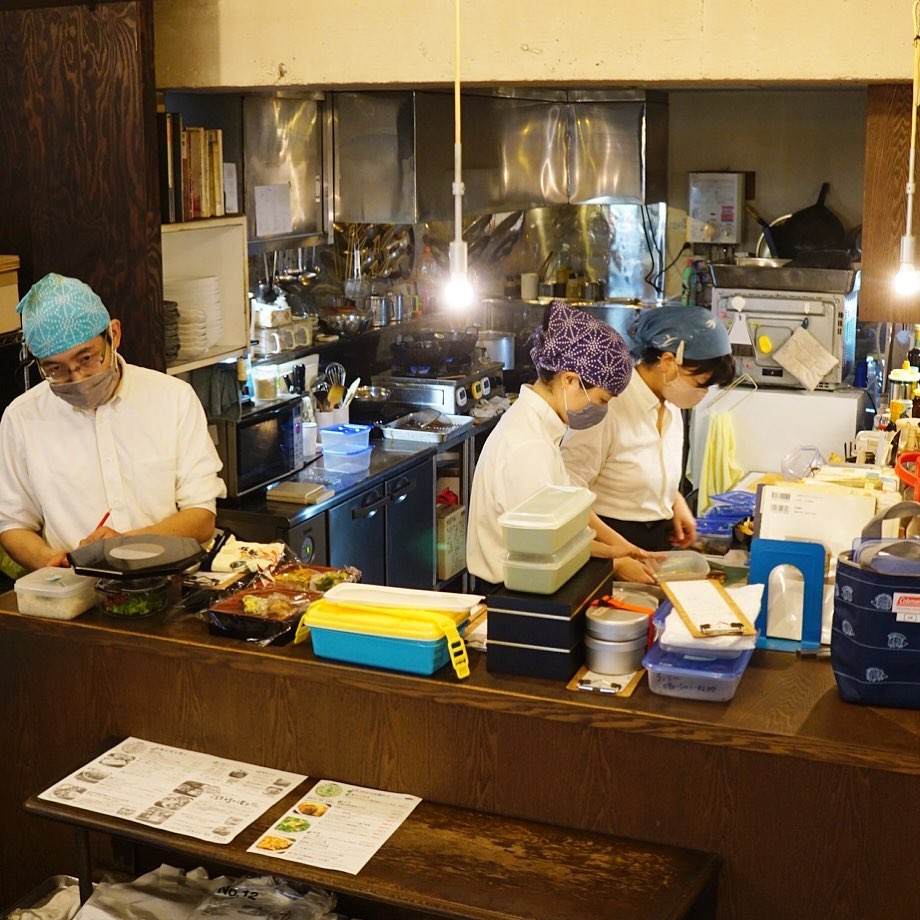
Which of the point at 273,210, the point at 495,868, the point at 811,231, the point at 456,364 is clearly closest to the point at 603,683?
the point at 495,868

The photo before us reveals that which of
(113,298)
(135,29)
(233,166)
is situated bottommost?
(113,298)

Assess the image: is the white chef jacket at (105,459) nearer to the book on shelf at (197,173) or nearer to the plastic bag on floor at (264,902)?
the book on shelf at (197,173)

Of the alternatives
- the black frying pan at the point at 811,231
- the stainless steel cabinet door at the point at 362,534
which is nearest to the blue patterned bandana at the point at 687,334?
the stainless steel cabinet door at the point at 362,534

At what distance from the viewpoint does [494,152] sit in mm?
6996

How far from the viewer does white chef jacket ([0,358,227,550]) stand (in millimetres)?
3709

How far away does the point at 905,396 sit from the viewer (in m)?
5.90

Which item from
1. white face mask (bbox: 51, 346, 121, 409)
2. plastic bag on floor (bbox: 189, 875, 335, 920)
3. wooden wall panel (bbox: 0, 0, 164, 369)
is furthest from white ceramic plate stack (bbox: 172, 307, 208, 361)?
plastic bag on floor (bbox: 189, 875, 335, 920)

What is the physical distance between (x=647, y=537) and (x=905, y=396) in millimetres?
1971

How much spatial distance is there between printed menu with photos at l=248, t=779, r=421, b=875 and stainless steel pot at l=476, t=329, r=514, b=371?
16.3ft

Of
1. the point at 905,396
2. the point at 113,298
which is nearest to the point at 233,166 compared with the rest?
the point at 113,298

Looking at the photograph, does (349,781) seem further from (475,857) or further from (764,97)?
(764,97)

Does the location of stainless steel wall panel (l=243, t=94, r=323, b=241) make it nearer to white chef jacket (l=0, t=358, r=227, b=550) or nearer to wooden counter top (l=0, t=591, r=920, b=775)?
white chef jacket (l=0, t=358, r=227, b=550)

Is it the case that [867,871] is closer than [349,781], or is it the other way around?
[867,871]

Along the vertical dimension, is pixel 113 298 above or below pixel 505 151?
below
